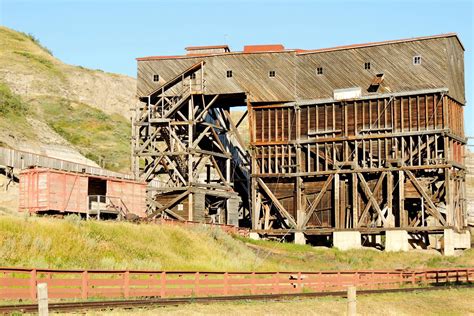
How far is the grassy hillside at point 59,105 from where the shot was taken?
87.2 metres

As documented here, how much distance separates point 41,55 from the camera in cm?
13125

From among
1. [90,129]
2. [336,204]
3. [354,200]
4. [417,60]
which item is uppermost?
[417,60]

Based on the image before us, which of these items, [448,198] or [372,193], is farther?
[372,193]

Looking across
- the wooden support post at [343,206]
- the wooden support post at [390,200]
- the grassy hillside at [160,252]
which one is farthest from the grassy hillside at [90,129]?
the wooden support post at [390,200]

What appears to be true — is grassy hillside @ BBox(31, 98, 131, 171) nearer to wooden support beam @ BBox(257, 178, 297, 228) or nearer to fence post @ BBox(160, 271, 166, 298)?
wooden support beam @ BBox(257, 178, 297, 228)

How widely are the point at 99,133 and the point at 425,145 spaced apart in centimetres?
5844

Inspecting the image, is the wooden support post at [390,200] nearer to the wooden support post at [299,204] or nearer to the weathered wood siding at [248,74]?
the wooden support post at [299,204]

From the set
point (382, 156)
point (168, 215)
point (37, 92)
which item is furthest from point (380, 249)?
point (37, 92)

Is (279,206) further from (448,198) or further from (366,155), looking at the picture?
(448,198)

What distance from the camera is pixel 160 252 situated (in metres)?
44.2

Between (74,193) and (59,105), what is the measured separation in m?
63.7

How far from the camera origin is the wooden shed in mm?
50219

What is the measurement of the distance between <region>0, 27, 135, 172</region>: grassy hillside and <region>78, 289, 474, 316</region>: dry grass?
48.1 m

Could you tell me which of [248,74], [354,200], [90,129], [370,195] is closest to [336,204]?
[354,200]
